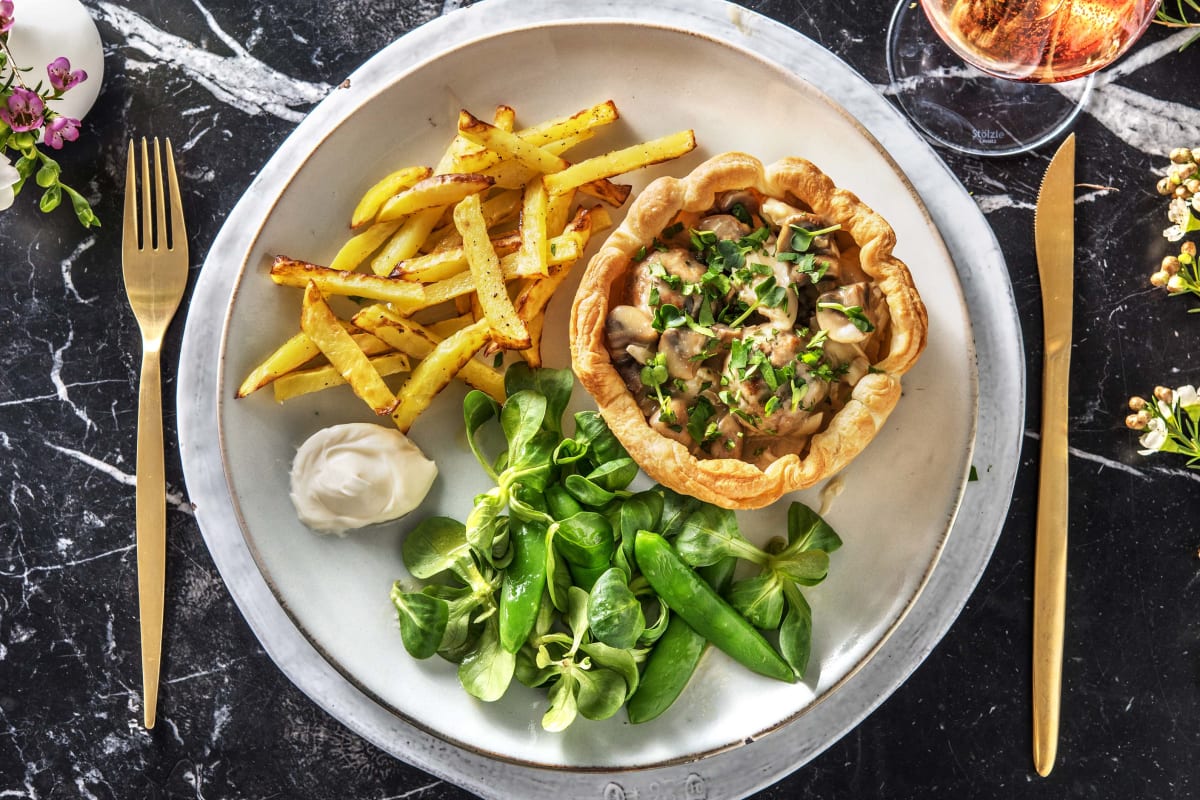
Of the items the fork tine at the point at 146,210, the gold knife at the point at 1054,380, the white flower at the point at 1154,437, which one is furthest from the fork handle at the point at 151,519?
the white flower at the point at 1154,437

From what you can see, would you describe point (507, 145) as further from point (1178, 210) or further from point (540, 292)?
point (1178, 210)

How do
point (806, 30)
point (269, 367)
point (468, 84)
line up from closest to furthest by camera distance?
point (269, 367)
point (468, 84)
point (806, 30)

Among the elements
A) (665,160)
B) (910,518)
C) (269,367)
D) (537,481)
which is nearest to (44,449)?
(269,367)

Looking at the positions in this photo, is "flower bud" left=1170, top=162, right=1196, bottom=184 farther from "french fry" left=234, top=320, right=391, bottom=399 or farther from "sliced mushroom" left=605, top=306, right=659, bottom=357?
"french fry" left=234, top=320, right=391, bottom=399

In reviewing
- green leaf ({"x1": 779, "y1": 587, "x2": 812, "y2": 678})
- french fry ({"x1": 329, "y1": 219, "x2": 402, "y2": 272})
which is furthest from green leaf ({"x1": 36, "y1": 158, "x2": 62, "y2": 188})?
green leaf ({"x1": 779, "y1": 587, "x2": 812, "y2": 678})

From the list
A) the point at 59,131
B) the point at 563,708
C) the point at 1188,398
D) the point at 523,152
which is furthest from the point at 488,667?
the point at 1188,398

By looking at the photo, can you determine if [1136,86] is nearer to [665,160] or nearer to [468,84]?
[665,160]
